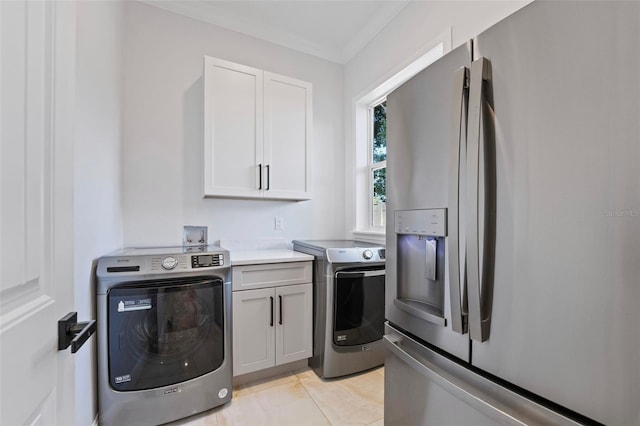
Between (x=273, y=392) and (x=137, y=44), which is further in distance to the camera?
(x=137, y=44)

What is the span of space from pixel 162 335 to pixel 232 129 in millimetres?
1522

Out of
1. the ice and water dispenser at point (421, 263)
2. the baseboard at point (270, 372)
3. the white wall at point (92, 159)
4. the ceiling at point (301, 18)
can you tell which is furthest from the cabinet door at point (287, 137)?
the ice and water dispenser at point (421, 263)

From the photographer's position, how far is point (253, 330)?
1.97 metres

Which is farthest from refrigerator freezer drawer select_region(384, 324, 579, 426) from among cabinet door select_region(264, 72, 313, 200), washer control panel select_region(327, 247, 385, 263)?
cabinet door select_region(264, 72, 313, 200)

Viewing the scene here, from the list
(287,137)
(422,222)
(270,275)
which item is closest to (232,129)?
(287,137)

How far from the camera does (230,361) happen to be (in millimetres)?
1784

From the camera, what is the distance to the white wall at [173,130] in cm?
218

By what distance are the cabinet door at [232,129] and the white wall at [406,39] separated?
1058mm

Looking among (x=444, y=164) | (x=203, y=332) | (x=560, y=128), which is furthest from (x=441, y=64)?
(x=203, y=332)

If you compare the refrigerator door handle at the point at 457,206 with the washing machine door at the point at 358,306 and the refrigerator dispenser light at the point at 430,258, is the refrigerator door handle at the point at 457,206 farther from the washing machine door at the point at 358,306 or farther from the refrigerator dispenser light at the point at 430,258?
the washing machine door at the point at 358,306

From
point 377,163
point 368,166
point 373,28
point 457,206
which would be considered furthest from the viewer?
point 368,166

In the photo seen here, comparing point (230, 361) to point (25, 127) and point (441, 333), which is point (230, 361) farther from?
point (25, 127)

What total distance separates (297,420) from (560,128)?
1.88 meters

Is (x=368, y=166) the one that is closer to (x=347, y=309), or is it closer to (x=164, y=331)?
(x=347, y=309)
